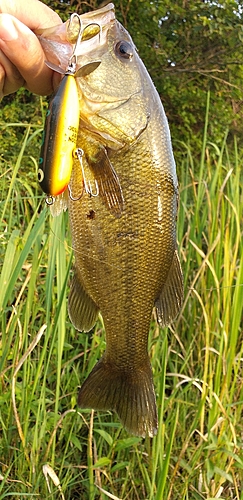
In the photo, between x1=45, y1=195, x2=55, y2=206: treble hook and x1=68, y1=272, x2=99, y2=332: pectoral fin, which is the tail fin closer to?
x1=68, y1=272, x2=99, y2=332: pectoral fin

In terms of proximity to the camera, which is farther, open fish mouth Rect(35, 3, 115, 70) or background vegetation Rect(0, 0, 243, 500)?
background vegetation Rect(0, 0, 243, 500)

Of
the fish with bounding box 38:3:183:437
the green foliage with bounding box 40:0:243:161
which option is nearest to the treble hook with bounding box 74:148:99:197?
the fish with bounding box 38:3:183:437

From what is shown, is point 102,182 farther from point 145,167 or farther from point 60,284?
point 60,284

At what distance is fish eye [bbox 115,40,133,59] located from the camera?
127cm

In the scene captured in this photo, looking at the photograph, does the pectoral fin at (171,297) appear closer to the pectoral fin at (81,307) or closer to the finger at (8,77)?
the pectoral fin at (81,307)

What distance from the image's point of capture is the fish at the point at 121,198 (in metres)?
1.19

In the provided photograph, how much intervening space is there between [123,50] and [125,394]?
2.89 ft

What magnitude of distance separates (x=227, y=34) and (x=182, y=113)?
95cm

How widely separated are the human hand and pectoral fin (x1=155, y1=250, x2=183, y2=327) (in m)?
0.54

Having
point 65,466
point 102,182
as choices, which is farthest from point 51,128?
point 65,466

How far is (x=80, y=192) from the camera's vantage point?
1207 millimetres

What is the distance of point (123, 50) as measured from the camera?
50.0 inches

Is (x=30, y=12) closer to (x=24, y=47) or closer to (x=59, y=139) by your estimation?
(x=24, y=47)

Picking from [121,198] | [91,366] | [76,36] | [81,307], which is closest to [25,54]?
[76,36]
